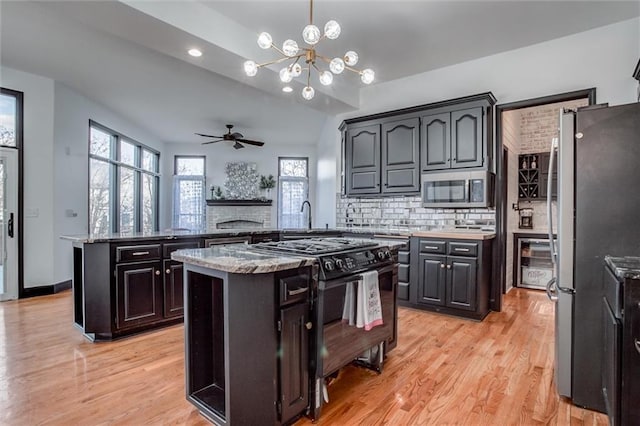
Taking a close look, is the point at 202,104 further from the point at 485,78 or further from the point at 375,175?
the point at 485,78

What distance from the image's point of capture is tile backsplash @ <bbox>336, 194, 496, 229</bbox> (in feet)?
13.7

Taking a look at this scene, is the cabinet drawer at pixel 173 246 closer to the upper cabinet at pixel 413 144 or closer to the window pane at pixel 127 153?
the upper cabinet at pixel 413 144

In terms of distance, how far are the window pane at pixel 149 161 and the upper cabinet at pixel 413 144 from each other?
5.10 m

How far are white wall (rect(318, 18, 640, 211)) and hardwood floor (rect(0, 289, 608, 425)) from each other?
2486 mm

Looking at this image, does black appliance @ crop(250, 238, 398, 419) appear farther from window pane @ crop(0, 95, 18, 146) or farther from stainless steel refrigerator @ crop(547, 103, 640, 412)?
window pane @ crop(0, 95, 18, 146)

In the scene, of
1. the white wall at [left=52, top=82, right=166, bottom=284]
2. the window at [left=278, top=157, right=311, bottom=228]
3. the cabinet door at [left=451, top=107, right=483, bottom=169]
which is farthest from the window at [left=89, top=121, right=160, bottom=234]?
the cabinet door at [left=451, top=107, right=483, bottom=169]

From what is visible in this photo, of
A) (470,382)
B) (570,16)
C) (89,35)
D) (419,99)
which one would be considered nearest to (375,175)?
(419,99)

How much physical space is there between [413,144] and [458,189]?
81 centimetres

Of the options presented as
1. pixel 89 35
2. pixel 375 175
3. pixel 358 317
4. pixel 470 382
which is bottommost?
pixel 470 382

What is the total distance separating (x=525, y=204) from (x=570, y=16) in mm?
2929

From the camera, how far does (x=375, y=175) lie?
4656 millimetres

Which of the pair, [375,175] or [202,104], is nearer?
[375,175]

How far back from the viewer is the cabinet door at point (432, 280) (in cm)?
372

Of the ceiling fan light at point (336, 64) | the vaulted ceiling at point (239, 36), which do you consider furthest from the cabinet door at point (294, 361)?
the vaulted ceiling at point (239, 36)
